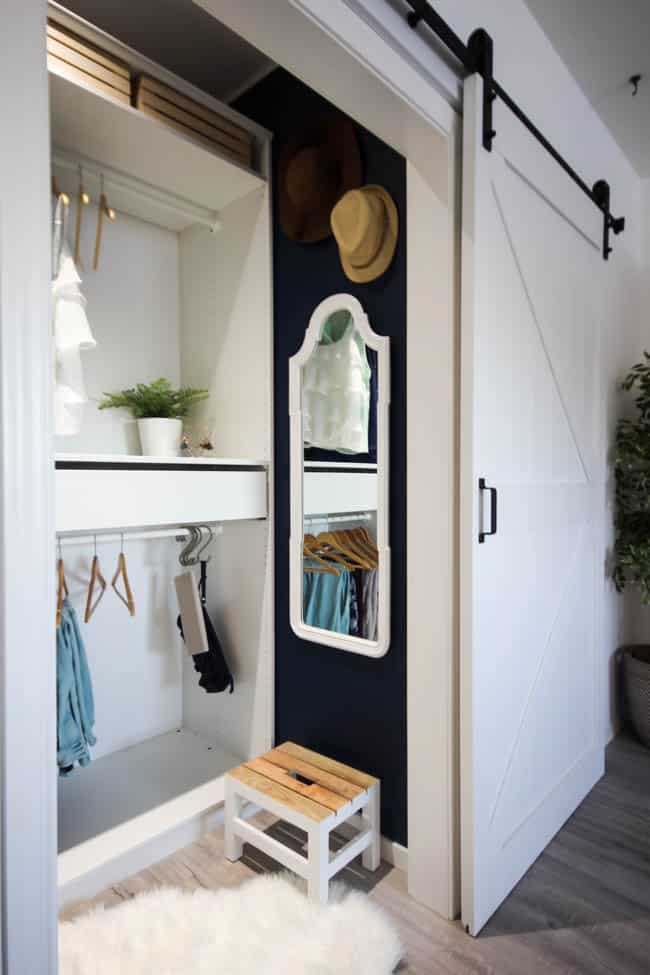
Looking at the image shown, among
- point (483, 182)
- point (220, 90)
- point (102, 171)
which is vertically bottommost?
point (483, 182)

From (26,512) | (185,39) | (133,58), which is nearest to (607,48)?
(185,39)

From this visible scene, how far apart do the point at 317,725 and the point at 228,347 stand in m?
1.53

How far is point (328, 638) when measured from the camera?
2.03 meters

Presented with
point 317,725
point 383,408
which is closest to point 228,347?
point 383,408

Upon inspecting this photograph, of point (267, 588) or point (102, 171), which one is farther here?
point (267, 588)

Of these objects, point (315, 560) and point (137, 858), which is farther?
point (315, 560)

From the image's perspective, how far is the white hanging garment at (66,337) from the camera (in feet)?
6.11

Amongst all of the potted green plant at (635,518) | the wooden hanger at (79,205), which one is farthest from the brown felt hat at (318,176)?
the potted green plant at (635,518)

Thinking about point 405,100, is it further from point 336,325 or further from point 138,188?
point 138,188

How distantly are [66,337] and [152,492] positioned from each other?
1.89 feet

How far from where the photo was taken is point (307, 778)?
6.24 ft

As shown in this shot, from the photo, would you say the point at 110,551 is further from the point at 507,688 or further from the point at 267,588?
the point at 507,688

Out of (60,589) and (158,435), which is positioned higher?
(158,435)

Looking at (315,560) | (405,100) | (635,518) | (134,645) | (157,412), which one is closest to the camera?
(405,100)
